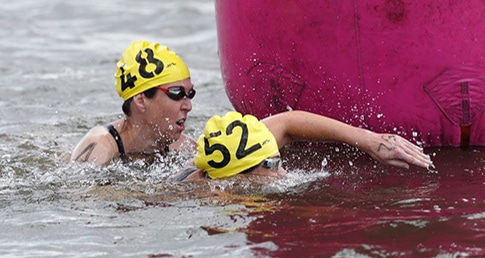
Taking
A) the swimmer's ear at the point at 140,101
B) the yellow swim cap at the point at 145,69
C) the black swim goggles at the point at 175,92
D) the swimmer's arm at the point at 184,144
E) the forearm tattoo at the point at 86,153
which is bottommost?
the swimmer's arm at the point at 184,144

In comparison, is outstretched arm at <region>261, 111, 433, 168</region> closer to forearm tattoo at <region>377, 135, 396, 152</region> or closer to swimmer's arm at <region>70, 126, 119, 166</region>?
forearm tattoo at <region>377, 135, 396, 152</region>

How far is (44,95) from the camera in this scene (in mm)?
11133

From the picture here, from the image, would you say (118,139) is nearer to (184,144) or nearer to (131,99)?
(131,99)

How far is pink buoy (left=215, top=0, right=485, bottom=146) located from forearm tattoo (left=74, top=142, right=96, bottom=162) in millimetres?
1293

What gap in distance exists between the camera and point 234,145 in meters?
6.38

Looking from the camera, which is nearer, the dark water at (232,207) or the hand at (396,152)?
the dark water at (232,207)


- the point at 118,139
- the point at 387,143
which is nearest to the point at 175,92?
the point at 118,139

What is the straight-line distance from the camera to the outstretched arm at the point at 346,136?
6.45 meters

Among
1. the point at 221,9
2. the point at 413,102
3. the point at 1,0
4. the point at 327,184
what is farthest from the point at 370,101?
the point at 1,0

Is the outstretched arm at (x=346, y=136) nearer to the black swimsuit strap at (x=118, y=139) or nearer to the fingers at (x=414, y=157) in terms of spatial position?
the fingers at (x=414, y=157)

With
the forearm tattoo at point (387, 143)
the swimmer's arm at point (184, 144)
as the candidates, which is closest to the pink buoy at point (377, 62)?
the swimmer's arm at point (184, 144)

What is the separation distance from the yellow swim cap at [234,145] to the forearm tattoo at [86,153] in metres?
1.29

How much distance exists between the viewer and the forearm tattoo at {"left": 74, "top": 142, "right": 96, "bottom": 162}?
24.5 feet

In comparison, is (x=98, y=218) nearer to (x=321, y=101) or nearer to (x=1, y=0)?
(x=321, y=101)
